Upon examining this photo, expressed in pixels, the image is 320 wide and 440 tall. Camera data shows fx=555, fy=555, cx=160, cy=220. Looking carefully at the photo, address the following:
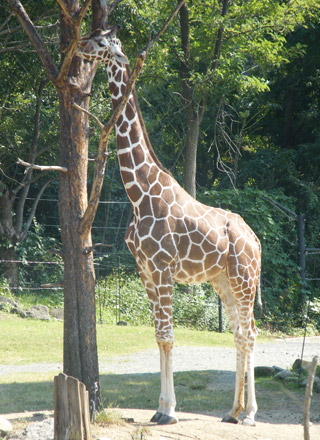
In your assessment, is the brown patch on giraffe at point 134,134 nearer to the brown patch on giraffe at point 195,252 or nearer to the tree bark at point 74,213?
the tree bark at point 74,213

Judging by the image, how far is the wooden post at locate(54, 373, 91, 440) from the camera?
4406mm

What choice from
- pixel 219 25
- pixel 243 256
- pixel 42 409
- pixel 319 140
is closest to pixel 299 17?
pixel 219 25

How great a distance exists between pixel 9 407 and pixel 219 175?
1678 centimetres

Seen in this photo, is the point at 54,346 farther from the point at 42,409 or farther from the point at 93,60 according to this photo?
the point at 93,60

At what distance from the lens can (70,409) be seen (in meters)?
4.44

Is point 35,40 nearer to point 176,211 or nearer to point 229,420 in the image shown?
point 176,211

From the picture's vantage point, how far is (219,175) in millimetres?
22172

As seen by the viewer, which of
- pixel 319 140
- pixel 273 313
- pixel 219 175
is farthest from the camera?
pixel 219 175

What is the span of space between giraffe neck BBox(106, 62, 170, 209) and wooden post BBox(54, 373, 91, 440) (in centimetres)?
244

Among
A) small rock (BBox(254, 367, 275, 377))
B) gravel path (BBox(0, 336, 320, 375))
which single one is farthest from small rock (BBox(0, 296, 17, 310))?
small rock (BBox(254, 367, 275, 377))

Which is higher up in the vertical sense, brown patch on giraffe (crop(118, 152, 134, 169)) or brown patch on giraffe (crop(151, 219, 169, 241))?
brown patch on giraffe (crop(118, 152, 134, 169))

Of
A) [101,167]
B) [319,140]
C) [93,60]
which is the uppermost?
[319,140]

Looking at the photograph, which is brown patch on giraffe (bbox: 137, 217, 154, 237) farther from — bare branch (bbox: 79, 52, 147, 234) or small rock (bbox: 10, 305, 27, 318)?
small rock (bbox: 10, 305, 27, 318)

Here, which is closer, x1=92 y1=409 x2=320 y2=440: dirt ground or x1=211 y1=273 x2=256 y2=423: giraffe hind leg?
x1=92 y1=409 x2=320 y2=440: dirt ground
